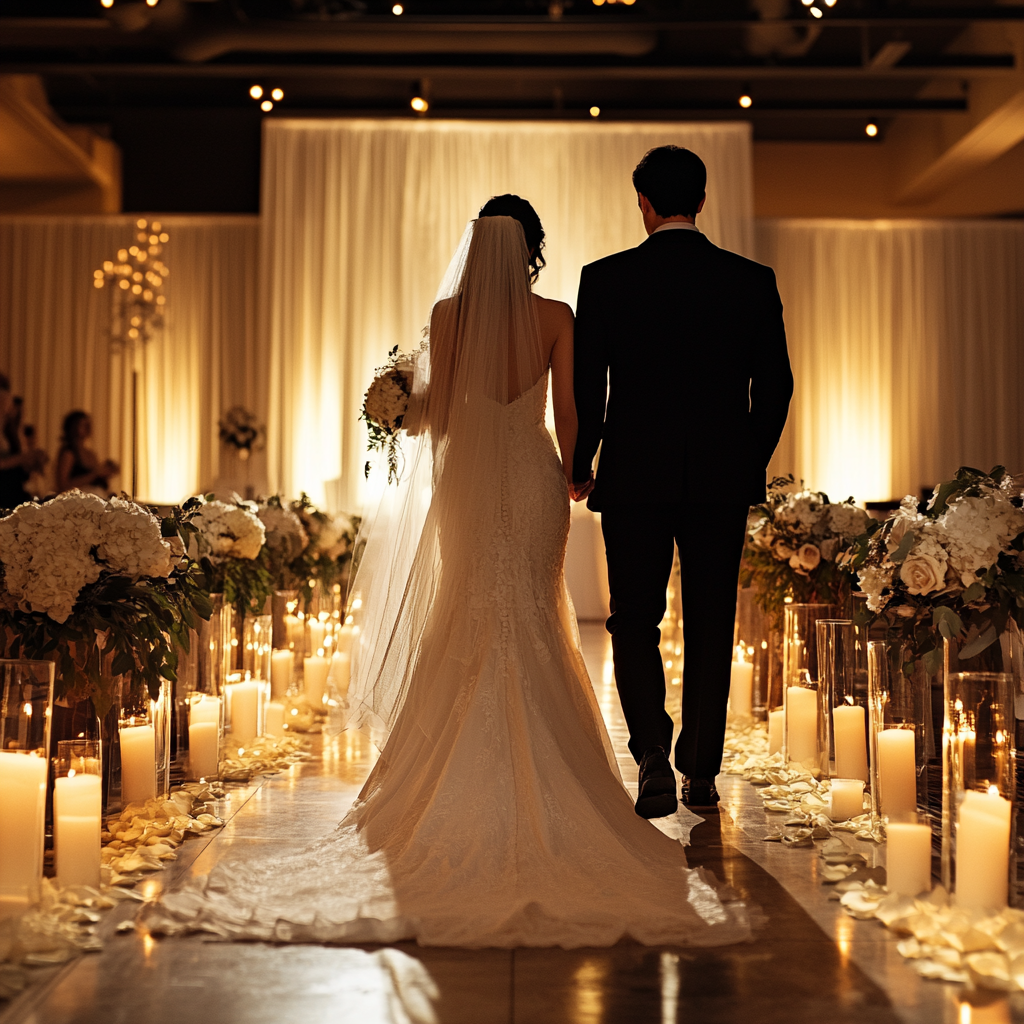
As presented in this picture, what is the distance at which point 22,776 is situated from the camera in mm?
2328

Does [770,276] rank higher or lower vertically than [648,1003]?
higher

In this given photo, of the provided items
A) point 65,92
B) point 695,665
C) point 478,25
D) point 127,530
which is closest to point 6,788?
point 127,530

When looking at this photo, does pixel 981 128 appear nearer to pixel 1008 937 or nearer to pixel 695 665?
pixel 695 665

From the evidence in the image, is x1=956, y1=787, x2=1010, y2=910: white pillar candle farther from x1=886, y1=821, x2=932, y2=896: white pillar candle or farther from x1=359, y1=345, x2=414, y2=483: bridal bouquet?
x1=359, y1=345, x2=414, y2=483: bridal bouquet

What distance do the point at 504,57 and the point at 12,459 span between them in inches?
229

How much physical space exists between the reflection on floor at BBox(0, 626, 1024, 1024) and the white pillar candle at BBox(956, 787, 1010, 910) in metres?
0.19

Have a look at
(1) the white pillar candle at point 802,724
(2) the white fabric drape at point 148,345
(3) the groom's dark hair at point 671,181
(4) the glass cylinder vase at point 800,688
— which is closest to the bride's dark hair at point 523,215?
(3) the groom's dark hair at point 671,181

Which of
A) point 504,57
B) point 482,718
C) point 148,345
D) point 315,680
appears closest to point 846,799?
point 482,718

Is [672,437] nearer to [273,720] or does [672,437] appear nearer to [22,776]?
[22,776]

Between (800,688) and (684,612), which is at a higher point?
(684,612)

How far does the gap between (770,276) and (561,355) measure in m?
0.62

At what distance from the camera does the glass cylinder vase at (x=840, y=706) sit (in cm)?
342

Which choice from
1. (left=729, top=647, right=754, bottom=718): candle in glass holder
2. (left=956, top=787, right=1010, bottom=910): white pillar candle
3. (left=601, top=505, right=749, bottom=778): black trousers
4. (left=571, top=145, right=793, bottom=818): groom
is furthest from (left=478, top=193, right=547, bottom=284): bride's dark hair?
(left=729, top=647, right=754, bottom=718): candle in glass holder

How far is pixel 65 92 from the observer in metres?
12.1
